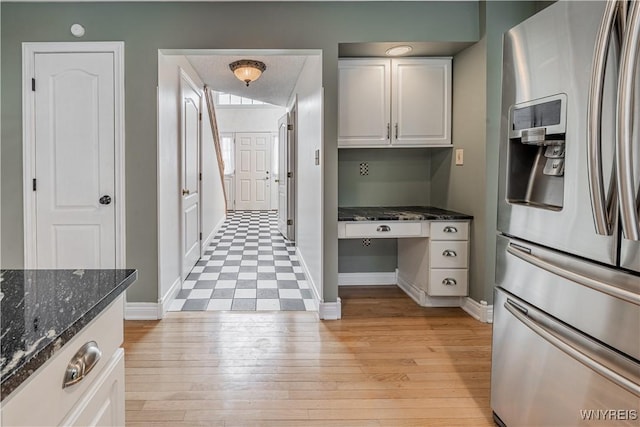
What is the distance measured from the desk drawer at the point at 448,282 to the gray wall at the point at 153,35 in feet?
3.82

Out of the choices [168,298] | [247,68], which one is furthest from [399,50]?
[168,298]

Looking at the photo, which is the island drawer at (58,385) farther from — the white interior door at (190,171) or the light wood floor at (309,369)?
the white interior door at (190,171)

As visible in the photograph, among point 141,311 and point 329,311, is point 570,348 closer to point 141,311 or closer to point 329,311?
point 329,311

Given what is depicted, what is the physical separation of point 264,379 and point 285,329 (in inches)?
26.8

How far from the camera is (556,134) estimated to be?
131 cm

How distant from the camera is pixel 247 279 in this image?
4047mm

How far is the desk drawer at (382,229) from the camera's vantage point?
3.06m

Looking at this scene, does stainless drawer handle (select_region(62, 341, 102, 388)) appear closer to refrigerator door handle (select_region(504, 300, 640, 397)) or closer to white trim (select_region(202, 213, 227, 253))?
refrigerator door handle (select_region(504, 300, 640, 397))

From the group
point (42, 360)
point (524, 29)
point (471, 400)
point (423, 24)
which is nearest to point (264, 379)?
point (471, 400)

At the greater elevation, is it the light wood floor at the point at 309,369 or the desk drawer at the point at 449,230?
the desk drawer at the point at 449,230

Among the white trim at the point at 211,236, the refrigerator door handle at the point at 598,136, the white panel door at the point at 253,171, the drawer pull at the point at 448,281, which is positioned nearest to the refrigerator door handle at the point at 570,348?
the refrigerator door handle at the point at 598,136

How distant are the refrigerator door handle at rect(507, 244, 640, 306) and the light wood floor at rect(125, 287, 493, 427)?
0.83 m

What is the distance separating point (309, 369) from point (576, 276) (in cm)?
150

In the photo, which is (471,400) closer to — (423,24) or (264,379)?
(264,379)
